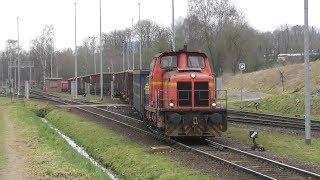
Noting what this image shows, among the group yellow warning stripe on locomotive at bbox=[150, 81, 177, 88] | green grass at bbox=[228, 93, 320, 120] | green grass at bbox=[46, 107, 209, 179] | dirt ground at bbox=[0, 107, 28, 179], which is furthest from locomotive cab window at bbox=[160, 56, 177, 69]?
green grass at bbox=[228, 93, 320, 120]

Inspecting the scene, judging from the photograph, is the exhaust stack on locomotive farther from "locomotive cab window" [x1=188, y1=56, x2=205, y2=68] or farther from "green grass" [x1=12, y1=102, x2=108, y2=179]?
"green grass" [x1=12, y1=102, x2=108, y2=179]

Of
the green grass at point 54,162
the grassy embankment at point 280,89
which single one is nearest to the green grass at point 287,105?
the grassy embankment at point 280,89

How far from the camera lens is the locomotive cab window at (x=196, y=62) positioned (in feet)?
69.2

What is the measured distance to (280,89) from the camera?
63.9 m

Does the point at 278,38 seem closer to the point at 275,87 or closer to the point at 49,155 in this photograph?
the point at 275,87

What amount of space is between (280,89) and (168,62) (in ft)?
148

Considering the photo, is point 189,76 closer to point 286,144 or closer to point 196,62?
point 196,62

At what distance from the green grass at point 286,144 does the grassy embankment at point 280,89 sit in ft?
47.0

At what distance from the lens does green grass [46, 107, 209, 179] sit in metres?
13.9

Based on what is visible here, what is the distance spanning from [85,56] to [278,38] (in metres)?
47.0

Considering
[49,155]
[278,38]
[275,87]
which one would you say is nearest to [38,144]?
[49,155]

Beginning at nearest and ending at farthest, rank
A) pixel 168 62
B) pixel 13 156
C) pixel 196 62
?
pixel 13 156 → pixel 196 62 → pixel 168 62

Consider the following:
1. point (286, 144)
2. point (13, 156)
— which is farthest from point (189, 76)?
point (13, 156)

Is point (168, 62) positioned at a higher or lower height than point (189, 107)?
higher
